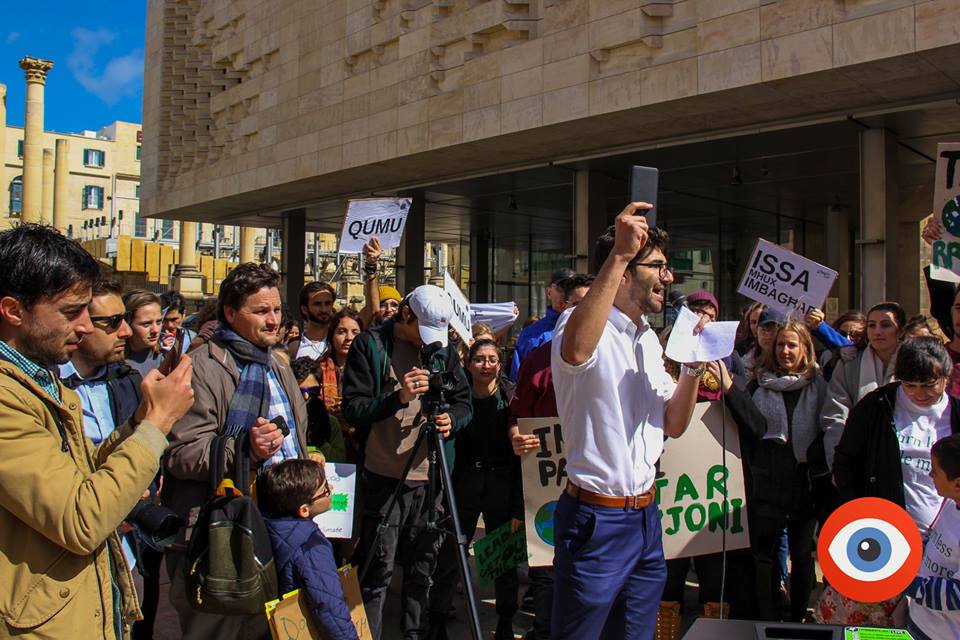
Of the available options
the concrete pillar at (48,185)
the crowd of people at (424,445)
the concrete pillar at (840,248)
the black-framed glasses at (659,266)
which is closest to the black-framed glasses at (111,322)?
the crowd of people at (424,445)

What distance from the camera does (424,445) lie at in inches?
193

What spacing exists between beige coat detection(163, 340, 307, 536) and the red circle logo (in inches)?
91.2

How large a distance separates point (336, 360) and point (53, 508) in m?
4.19

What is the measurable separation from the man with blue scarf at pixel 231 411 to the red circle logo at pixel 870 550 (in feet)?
7.02

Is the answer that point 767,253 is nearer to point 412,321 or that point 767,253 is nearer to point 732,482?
point 732,482

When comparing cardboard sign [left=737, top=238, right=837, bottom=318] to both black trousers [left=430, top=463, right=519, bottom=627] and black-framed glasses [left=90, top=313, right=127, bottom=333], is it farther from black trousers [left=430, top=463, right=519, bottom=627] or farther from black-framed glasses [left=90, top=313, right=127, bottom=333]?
black-framed glasses [left=90, top=313, right=127, bottom=333]

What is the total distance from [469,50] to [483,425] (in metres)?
9.59

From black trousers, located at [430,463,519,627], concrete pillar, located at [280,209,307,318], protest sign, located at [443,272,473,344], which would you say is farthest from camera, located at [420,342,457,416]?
concrete pillar, located at [280,209,307,318]

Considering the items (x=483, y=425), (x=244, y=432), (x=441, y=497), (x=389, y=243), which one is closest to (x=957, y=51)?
(x=389, y=243)

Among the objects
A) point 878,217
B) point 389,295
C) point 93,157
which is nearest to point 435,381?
point 389,295

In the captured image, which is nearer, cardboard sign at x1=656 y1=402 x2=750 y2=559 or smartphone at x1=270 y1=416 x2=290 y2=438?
smartphone at x1=270 y1=416 x2=290 y2=438

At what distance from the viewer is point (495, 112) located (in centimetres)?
1293

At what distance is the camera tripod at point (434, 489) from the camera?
4.20 meters

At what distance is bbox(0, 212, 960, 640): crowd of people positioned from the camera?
2.24 m
